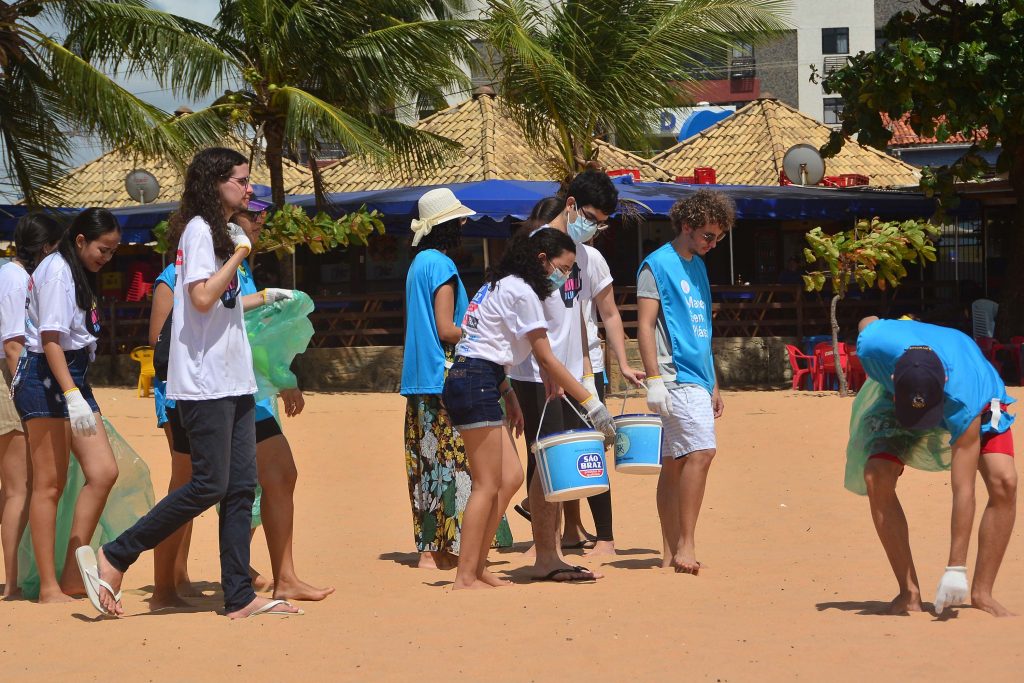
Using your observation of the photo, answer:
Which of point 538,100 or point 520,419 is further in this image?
point 538,100

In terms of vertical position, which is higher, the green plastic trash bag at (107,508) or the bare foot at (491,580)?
the green plastic trash bag at (107,508)

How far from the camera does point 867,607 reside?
17.2 feet

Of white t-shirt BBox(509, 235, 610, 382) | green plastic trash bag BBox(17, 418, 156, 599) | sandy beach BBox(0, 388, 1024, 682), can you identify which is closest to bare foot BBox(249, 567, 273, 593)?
sandy beach BBox(0, 388, 1024, 682)

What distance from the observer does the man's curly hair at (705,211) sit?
6094mm

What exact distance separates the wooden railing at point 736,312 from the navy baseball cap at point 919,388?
39.8 feet

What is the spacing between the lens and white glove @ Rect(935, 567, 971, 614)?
472 cm

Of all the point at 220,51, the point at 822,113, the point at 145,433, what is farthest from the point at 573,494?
the point at 822,113

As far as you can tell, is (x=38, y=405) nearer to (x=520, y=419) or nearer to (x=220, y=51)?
(x=520, y=419)

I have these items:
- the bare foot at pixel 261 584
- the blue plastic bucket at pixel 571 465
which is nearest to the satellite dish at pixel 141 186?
the bare foot at pixel 261 584

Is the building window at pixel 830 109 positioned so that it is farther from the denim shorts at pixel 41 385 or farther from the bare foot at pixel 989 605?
the denim shorts at pixel 41 385

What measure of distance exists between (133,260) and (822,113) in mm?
33436

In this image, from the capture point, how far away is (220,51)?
1716 cm

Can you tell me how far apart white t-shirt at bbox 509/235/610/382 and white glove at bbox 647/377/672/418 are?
1.10 feet

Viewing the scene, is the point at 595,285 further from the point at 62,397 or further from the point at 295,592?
the point at 62,397
